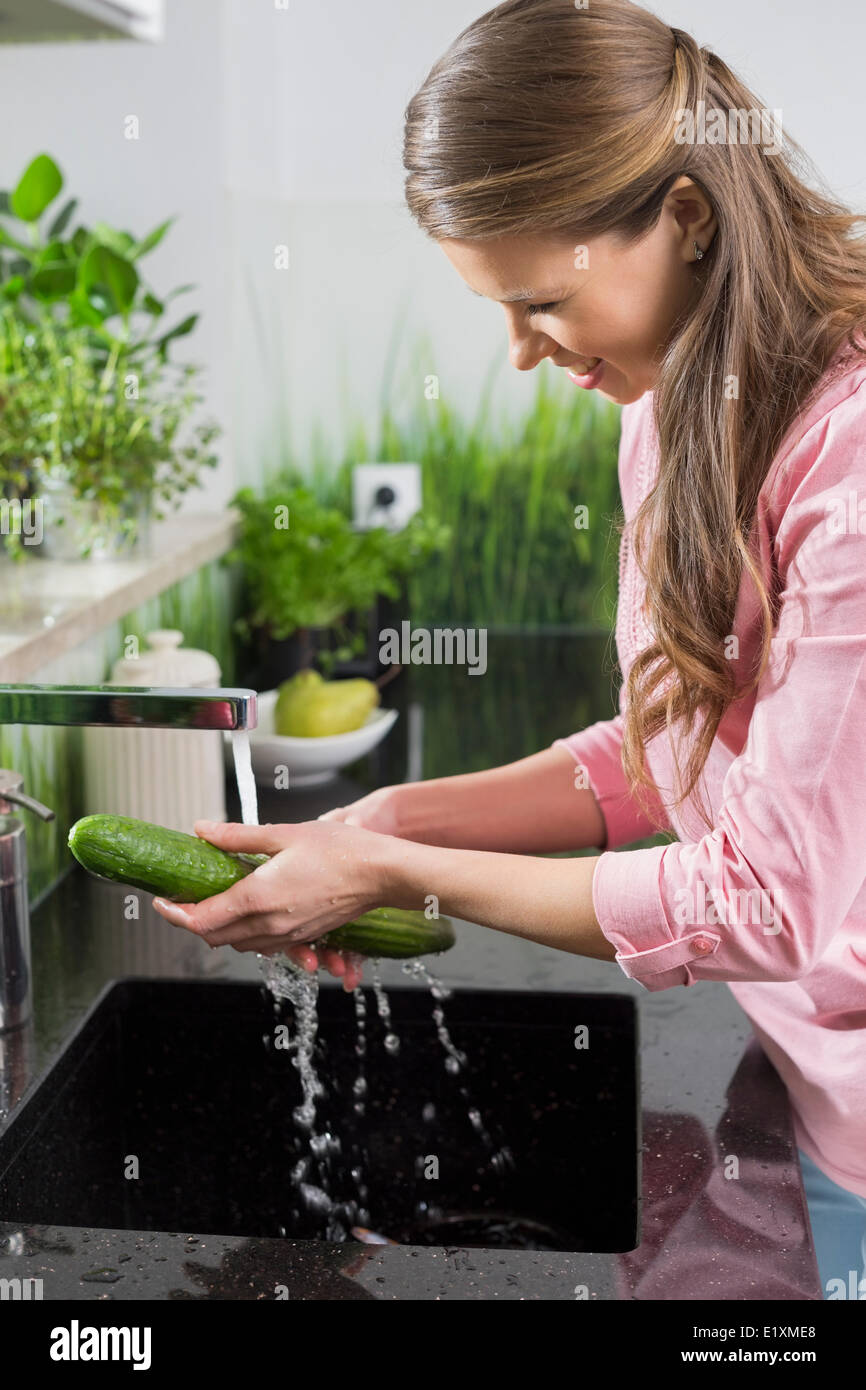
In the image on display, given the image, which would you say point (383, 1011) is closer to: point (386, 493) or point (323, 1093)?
point (323, 1093)

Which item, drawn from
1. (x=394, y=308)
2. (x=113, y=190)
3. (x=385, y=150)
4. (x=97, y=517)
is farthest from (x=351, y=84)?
(x=97, y=517)

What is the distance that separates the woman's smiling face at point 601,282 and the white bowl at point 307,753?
93 cm

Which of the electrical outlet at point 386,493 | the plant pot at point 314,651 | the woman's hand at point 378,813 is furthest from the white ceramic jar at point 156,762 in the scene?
the electrical outlet at point 386,493

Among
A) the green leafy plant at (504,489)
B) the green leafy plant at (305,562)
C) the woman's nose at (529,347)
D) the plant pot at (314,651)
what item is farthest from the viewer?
the green leafy plant at (504,489)

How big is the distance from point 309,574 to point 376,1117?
0.99 m

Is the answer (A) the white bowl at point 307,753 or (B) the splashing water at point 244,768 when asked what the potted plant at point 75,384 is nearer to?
(A) the white bowl at point 307,753

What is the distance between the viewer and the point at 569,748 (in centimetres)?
113

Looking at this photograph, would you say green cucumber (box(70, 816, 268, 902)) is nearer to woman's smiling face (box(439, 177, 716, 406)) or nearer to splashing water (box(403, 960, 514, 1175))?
splashing water (box(403, 960, 514, 1175))

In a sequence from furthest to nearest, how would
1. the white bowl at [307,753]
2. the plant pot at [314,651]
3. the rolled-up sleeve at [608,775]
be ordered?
the plant pot at [314,651]
the white bowl at [307,753]
the rolled-up sleeve at [608,775]

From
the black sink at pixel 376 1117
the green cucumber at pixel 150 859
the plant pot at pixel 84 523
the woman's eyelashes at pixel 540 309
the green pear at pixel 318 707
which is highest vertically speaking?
the woman's eyelashes at pixel 540 309

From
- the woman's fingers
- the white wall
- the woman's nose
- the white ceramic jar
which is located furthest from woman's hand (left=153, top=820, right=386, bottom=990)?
the white wall

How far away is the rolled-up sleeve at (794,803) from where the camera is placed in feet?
2.41

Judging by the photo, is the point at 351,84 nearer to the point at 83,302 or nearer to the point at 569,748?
the point at 83,302

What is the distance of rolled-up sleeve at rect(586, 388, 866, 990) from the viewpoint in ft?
2.41
